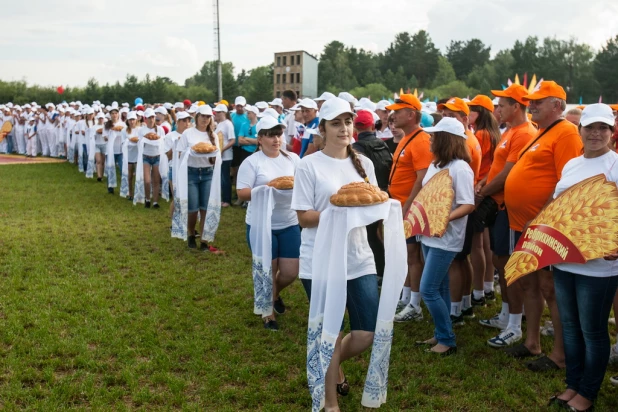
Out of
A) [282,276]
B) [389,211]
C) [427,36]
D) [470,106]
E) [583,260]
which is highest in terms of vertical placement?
[427,36]

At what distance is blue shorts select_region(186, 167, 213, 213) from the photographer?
9422 millimetres

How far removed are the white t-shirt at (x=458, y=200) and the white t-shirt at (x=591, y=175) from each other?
1065mm

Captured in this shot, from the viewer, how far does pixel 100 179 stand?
17844 millimetres

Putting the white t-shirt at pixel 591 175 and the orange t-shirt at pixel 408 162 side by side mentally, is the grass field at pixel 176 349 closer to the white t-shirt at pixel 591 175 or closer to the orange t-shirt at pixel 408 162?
the white t-shirt at pixel 591 175

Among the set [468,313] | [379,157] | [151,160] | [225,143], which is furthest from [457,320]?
[151,160]

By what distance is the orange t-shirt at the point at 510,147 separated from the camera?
5684 mm

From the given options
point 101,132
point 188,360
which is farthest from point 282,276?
point 101,132

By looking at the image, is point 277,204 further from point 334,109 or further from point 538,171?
point 538,171

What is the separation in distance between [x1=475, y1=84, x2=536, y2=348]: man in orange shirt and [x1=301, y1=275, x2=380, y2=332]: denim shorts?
211 cm

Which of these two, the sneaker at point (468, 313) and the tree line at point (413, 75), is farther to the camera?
the tree line at point (413, 75)

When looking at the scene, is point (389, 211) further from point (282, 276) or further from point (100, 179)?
point (100, 179)

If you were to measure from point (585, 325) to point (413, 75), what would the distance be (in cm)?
9935

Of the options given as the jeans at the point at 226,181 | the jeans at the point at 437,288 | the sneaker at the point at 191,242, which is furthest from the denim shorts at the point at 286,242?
the jeans at the point at 226,181

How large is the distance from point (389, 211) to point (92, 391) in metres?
2.76
